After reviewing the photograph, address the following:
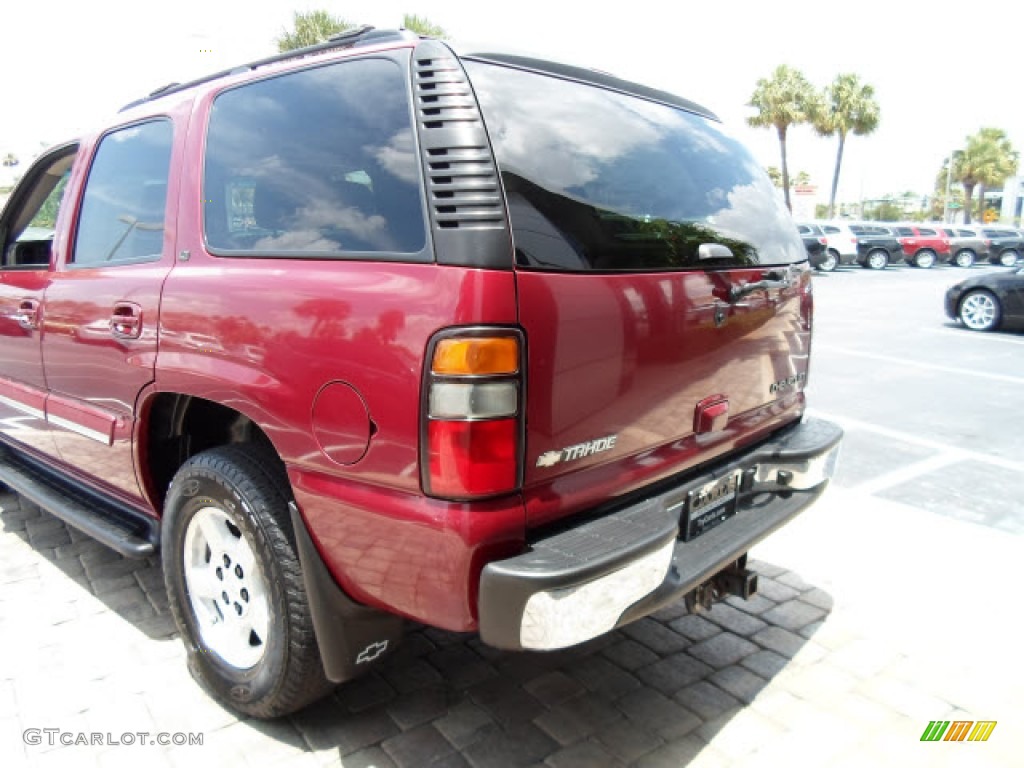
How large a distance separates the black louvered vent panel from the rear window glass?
47 millimetres

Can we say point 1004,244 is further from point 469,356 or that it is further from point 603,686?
point 469,356

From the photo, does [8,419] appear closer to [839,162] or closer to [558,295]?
[558,295]

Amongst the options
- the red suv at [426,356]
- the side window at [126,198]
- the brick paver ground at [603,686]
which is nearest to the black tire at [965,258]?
the brick paver ground at [603,686]

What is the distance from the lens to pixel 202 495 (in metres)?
2.44

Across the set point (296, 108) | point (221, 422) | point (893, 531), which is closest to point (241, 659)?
point (221, 422)

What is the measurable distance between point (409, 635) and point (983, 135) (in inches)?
2450

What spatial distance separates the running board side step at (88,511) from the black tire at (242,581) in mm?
246

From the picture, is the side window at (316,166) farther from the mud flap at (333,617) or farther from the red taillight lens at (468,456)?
the mud flap at (333,617)

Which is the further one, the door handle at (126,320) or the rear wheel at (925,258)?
the rear wheel at (925,258)

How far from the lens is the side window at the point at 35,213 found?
143 inches

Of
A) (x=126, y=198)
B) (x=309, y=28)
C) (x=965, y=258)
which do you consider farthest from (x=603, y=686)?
(x=965, y=258)

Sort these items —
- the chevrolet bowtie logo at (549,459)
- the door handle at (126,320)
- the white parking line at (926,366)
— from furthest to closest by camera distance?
1. the white parking line at (926,366)
2. the door handle at (126,320)
3. the chevrolet bowtie logo at (549,459)

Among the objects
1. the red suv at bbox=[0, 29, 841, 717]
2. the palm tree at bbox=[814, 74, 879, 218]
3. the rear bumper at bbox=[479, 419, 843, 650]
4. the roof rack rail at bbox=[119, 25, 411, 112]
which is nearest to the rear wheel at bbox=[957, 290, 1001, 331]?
→ the red suv at bbox=[0, 29, 841, 717]

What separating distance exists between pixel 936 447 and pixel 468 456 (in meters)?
5.15
